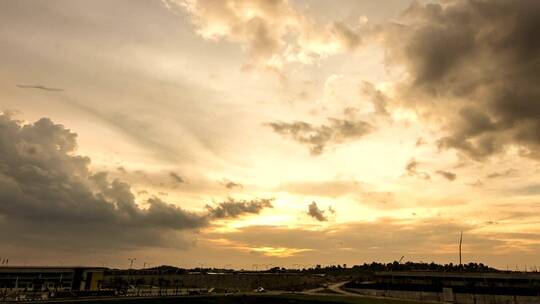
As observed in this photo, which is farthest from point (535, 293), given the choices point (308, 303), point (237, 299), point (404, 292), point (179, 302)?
point (179, 302)

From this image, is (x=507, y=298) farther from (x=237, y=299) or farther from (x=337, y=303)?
(x=237, y=299)

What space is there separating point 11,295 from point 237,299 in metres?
89.3

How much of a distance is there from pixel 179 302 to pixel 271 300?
3804cm

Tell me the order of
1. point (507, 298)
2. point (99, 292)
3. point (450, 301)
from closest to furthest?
Answer: point (507, 298) → point (450, 301) → point (99, 292)

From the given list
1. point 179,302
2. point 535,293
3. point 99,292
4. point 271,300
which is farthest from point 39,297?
point 535,293

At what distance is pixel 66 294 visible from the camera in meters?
181

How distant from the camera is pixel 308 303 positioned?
16975 cm

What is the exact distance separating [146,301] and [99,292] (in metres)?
37.8

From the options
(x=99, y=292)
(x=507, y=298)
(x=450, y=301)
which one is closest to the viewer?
(x=507, y=298)

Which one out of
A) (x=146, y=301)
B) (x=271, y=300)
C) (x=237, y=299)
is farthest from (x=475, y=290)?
(x=146, y=301)

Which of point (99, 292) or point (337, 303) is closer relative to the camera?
point (337, 303)

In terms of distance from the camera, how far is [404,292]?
199 meters

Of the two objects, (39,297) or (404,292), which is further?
(404,292)

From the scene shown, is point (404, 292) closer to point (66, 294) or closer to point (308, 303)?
point (308, 303)
